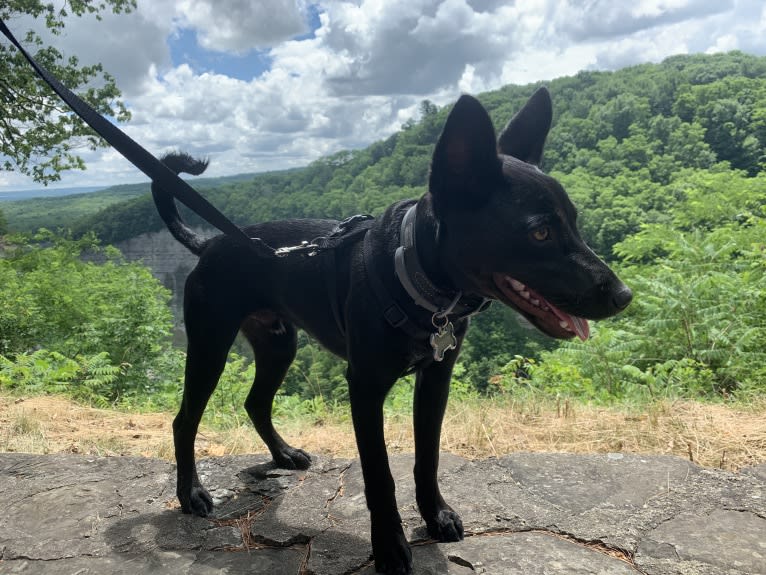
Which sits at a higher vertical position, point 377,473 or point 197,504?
point 377,473

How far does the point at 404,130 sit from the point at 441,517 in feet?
296

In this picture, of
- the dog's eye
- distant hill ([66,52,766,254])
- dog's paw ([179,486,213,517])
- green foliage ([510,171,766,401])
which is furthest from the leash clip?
distant hill ([66,52,766,254])

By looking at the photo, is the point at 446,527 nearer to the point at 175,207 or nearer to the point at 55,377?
the point at 175,207

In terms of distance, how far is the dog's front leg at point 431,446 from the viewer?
2.21 meters

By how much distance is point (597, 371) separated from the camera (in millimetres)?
6059

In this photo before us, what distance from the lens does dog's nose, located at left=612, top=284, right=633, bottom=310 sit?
5.29ft

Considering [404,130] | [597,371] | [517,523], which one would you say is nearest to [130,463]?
[517,523]

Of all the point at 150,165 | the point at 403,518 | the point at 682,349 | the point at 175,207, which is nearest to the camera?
the point at 150,165

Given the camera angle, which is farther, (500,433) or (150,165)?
(500,433)

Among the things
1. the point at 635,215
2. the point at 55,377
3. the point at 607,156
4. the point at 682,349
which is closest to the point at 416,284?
the point at 682,349

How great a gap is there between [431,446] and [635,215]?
34.2 metres

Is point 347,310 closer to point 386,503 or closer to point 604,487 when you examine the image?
point 386,503

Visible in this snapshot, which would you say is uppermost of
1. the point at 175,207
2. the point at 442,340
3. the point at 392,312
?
the point at 175,207

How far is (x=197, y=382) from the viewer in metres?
2.59
